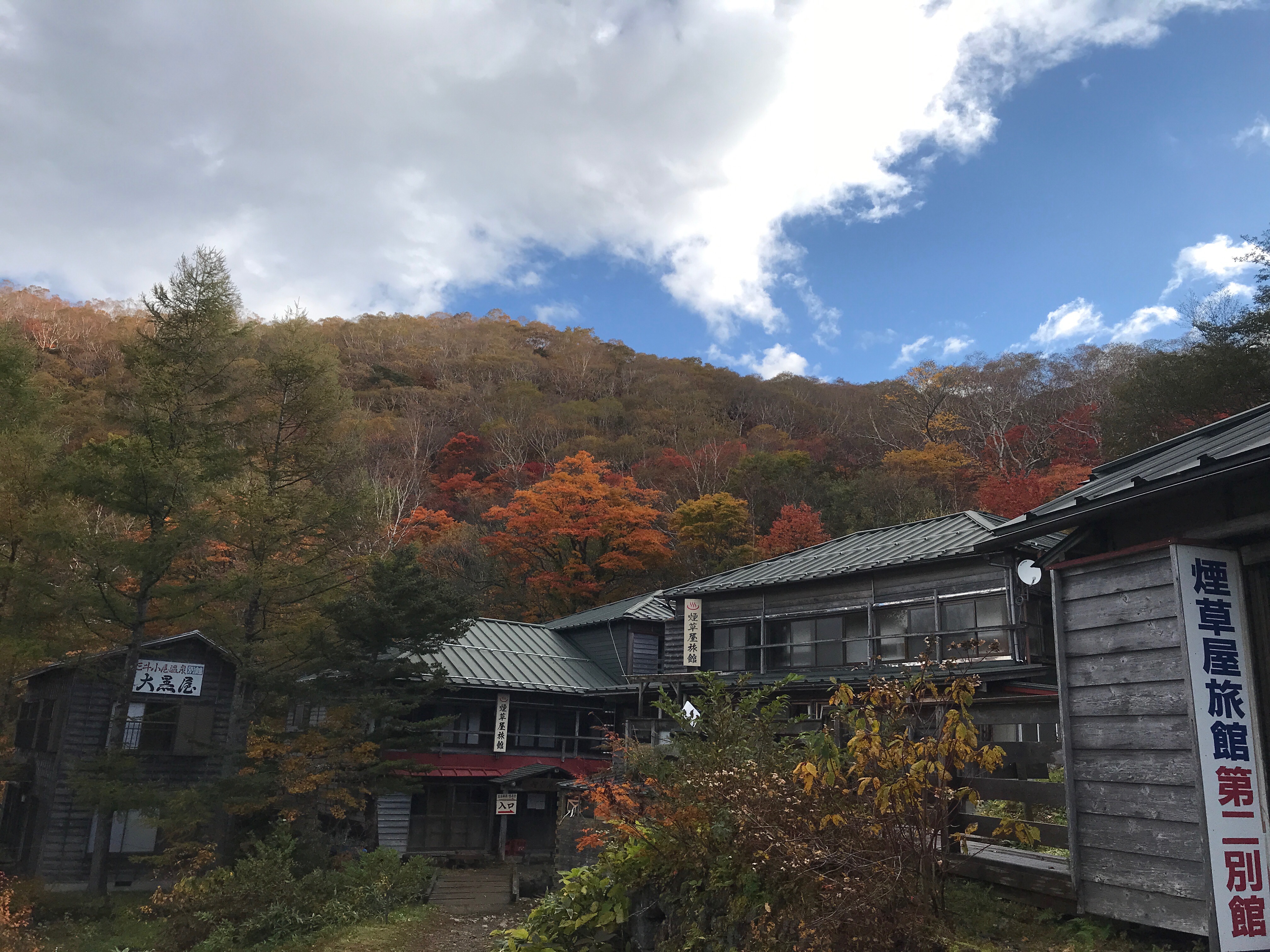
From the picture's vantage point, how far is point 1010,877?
7.38m

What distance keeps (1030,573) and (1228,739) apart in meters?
2.44

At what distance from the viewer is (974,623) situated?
1969 cm

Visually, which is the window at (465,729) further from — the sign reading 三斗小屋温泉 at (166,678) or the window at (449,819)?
the sign reading 三斗小屋温泉 at (166,678)

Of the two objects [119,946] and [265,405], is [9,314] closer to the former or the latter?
[265,405]

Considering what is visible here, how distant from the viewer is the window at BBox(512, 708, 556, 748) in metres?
26.8

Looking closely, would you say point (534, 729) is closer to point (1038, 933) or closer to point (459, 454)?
point (1038, 933)

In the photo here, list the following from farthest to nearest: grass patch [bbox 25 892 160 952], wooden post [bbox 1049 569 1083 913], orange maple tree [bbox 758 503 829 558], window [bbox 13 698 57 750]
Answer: orange maple tree [bbox 758 503 829 558], window [bbox 13 698 57 750], grass patch [bbox 25 892 160 952], wooden post [bbox 1049 569 1083 913]

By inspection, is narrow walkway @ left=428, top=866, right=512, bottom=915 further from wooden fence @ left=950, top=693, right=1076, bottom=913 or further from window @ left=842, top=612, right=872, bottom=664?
wooden fence @ left=950, top=693, right=1076, bottom=913

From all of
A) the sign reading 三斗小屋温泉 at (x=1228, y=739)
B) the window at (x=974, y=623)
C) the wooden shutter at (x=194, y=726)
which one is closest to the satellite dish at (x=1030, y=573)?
the sign reading 三斗小屋温泉 at (x=1228, y=739)

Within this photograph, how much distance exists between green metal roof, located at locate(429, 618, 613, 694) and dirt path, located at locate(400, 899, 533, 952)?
22.9 feet

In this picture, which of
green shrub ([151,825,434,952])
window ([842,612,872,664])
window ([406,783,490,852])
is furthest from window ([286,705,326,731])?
window ([842,612,872,664])

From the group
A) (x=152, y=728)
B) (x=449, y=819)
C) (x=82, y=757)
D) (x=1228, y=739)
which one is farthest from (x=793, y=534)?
(x=1228, y=739)

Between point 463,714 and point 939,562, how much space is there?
14.7 meters

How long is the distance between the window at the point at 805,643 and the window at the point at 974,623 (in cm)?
315
